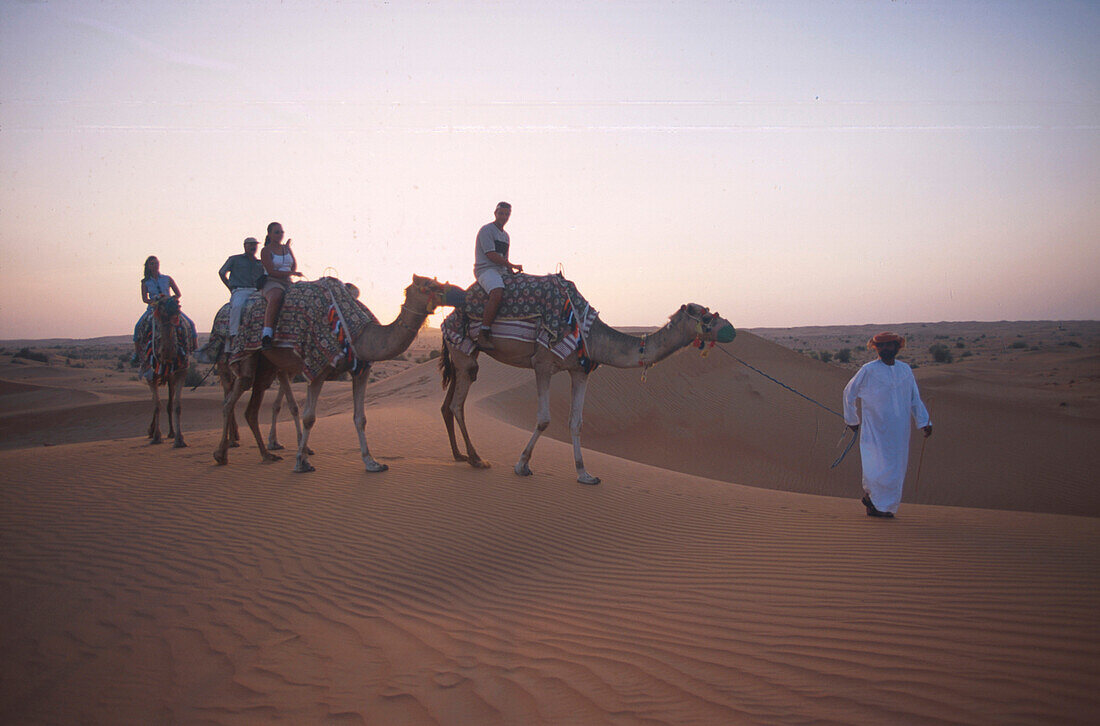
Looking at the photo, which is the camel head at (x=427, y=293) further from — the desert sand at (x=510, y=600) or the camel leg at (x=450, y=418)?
the desert sand at (x=510, y=600)

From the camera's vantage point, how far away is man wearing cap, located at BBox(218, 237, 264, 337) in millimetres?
9828

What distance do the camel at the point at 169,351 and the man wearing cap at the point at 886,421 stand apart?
11.6m

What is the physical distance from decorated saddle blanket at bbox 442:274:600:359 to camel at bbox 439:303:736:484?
0.12 m

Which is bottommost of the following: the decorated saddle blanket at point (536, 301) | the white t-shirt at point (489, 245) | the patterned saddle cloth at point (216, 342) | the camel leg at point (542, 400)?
the camel leg at point (542, 400)

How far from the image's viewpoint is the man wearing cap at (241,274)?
32.2 ft

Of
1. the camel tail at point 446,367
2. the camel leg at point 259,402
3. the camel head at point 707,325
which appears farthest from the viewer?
the camel tail at point 446,367

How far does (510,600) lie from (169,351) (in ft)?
34.3

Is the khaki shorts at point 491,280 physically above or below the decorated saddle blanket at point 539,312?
above

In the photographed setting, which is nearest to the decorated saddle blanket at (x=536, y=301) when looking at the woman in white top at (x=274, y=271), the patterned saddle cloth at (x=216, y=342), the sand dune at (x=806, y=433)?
the woman in white top at (x=274, y=271)

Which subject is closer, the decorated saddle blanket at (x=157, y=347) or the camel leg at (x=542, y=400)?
the camel leg at (x=542, y=400)

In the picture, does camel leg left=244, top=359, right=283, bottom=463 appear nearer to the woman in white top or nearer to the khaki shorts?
the woman in white top

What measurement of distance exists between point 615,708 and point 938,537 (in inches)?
174

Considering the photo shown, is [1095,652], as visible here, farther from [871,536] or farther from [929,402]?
[929,402]

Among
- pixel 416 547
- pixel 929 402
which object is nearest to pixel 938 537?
pixel 416 547
